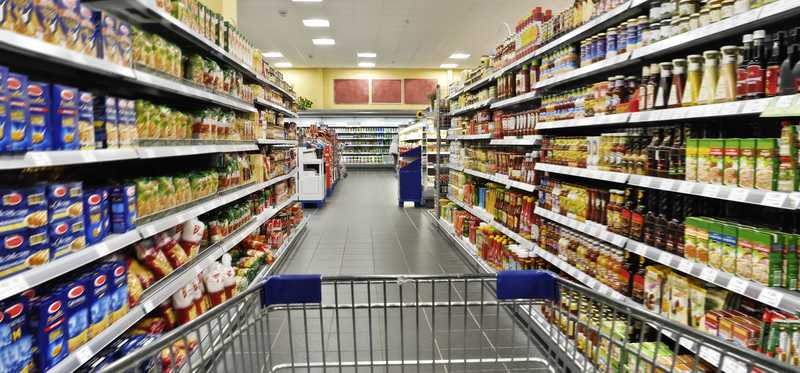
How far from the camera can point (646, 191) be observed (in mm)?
2674

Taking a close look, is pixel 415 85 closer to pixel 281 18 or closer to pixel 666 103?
pixel 281 18

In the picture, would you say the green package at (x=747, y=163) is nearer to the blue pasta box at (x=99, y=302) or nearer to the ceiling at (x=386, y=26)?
the blue pasta box at (x=99, y=302)

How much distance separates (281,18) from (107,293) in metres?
11.0

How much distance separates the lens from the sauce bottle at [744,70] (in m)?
1.90

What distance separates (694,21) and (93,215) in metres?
2.83

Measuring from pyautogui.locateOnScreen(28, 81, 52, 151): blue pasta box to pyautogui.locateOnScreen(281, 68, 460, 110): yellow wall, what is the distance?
65.2 ft

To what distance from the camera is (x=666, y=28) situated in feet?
7.94

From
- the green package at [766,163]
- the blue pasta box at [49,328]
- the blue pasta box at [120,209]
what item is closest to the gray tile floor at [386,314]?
the blue pasta box at [49,328]

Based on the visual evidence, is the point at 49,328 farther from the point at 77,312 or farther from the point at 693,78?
the point at 693,78

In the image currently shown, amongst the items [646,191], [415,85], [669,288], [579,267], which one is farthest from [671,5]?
[415,85]

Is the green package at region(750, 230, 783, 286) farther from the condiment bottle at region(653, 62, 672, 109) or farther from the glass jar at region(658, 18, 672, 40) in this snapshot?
the glass jar at region(658, 18, 672, 40)

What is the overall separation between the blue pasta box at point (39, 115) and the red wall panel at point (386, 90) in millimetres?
20349

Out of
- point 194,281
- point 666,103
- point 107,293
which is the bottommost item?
point 194,281

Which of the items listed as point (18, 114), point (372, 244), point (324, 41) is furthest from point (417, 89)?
point (18, 114)
